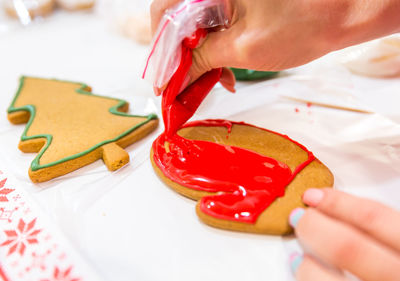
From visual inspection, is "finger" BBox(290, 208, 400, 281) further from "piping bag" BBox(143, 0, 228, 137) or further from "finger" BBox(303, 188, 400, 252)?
"piping bag" BBox(143, 0, 228, 137)

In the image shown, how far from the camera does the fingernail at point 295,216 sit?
3.00ft

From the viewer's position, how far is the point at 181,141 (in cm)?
125

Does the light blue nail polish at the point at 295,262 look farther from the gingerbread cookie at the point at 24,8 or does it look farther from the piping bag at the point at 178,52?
the gingerbread cookie at the point at 24,8

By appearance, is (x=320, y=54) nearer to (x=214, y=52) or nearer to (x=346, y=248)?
(x=214, y=52)

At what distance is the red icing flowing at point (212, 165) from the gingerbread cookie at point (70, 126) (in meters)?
0.17

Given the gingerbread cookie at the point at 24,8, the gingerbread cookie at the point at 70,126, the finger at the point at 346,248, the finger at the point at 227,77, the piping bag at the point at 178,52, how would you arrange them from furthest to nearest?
the gingerbread cookie at the point at 24,8
the finger at the point at 227,77
the gingerbread cookie at the point at 70,126
the piping bag at the point at 178,52
the finger at the point at 346,248

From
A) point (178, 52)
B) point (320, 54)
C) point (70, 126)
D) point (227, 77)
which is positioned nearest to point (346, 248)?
point (320, 54)

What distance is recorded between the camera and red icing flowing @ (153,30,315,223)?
0.99 m

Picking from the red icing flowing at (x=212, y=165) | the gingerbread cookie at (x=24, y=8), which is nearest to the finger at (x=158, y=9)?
the red icing flowing at (x=212, y=165)

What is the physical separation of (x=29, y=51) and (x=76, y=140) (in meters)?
1.27

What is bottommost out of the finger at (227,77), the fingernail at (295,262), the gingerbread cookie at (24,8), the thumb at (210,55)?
the fingernail at (295,262)

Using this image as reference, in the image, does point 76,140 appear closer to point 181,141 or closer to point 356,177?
point 181,141

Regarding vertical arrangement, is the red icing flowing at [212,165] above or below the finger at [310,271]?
above

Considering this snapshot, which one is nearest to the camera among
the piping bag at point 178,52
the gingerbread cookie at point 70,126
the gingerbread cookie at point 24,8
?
the piping bag at point 178,52
